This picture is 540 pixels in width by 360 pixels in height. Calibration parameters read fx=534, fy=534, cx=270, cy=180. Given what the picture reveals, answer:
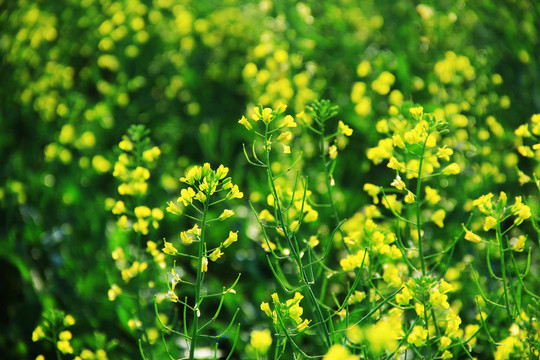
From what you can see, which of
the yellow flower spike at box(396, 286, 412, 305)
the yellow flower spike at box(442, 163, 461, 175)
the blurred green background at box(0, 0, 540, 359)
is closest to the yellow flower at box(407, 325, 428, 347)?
the yellow flower spike at box(396, 286, 412, 305)

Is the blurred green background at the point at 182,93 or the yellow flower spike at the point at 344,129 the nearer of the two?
the yellow flower spike at the point at 344,129

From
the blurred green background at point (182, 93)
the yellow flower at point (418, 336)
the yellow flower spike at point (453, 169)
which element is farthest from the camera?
the blurred green background at point (182, 93)

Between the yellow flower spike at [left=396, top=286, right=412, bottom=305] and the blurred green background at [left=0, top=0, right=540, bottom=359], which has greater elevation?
the yellow flower spike at [left=396, top=286, right=412, bottom=305]

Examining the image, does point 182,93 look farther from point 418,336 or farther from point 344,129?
point 418,336

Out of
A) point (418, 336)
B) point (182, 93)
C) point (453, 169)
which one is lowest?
point (182, 93)

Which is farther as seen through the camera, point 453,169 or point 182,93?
point 182,93

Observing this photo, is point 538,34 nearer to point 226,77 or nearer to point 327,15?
point 327,15

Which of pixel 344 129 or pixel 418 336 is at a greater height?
pixel 344 129

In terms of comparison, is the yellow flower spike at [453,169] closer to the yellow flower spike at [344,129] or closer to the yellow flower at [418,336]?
the yellow flower spike at [344,129]

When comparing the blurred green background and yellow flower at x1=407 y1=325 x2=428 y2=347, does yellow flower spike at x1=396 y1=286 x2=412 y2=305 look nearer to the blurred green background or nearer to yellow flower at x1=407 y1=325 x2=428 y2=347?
yellow flower at x1=407 y1=325 x2=428 y2=347

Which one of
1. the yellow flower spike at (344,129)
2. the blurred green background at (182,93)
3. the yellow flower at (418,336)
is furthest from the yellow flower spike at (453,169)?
the blurred green background at (182,93)

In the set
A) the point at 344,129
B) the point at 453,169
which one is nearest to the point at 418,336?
the point at 453,169

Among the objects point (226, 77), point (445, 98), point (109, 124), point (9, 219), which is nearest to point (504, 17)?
point (445, 98)

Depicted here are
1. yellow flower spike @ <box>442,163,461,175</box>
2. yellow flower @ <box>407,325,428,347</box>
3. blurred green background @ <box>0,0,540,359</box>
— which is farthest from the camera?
blurred green background @ <box>0,0,540,359</box>
